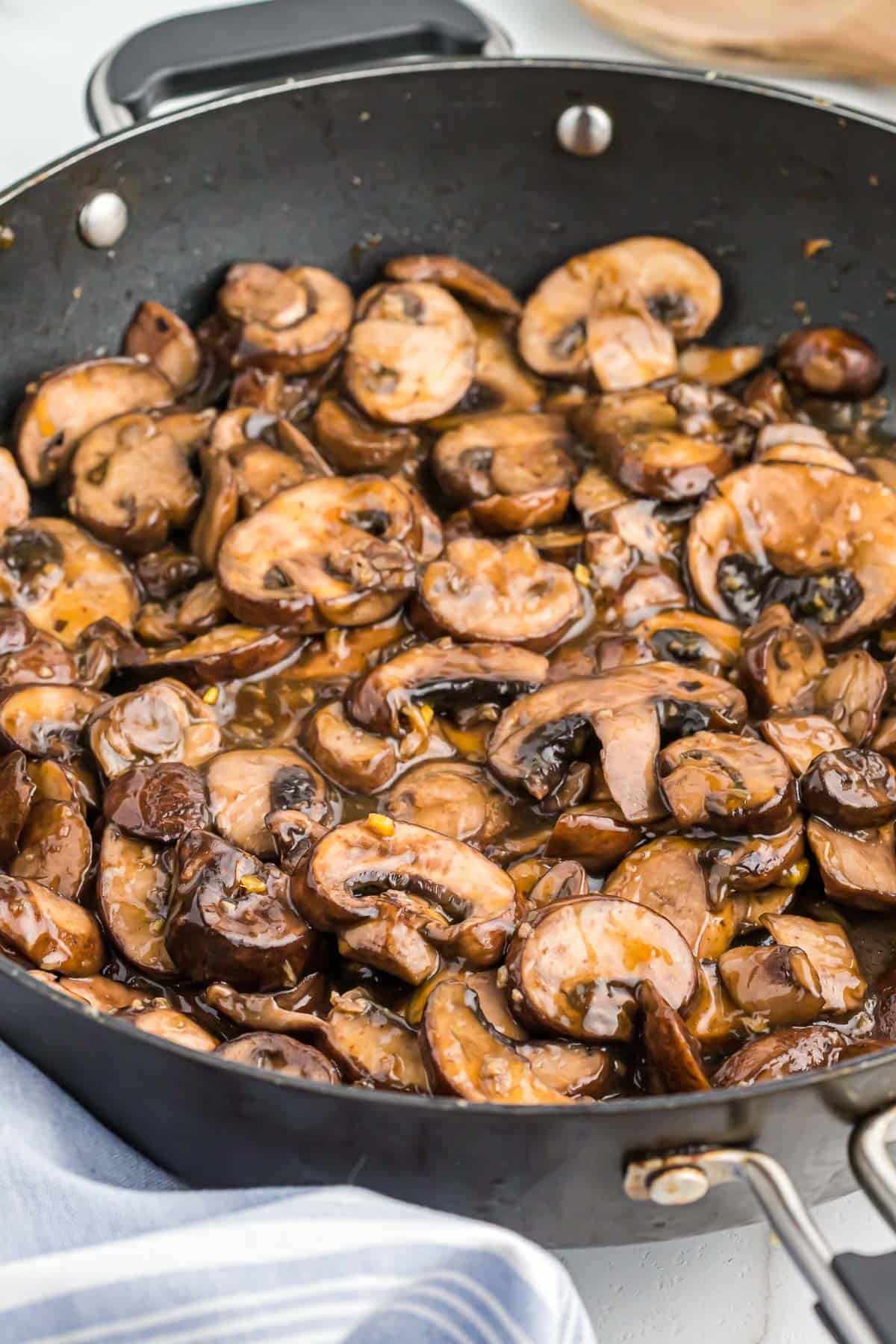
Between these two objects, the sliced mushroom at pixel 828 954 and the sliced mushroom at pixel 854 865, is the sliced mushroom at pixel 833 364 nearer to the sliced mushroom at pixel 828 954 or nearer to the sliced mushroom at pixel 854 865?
the sliced mushroom at pixel 854 865

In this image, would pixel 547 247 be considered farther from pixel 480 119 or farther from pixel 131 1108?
pixel 131 1108

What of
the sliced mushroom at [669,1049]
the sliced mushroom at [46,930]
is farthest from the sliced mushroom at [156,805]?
the sliced mushroom at [669,1049]

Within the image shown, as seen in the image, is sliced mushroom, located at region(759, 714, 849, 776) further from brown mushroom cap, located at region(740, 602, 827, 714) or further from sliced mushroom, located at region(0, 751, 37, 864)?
sliced mushroom, located at region(0, 751, 37, 864)

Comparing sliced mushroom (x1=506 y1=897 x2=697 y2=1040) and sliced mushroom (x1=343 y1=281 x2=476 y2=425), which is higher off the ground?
sliced mushroom (x1=343 y1=281 x2=476 y2=425)

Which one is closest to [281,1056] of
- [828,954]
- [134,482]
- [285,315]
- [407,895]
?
[407,895]

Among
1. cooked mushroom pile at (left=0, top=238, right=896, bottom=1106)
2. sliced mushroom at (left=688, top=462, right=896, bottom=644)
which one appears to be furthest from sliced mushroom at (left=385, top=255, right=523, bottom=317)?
sliced mushroom at (left=688, top=462, right=896, bottom=644)

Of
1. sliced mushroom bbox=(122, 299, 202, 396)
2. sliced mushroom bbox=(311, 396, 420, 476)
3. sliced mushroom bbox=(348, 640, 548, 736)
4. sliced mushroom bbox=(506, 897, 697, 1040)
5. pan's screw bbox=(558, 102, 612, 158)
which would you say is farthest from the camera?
pan's screw bbox=(558, 102, 612, 158)
